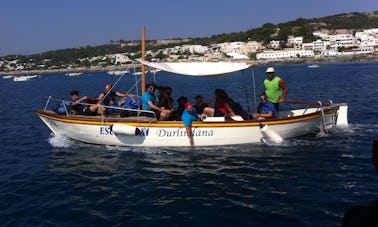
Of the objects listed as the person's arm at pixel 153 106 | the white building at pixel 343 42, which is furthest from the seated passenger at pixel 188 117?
the white building at pixel 343 42

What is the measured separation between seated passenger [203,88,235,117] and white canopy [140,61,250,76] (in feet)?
2.39

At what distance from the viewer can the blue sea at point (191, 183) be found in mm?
8289

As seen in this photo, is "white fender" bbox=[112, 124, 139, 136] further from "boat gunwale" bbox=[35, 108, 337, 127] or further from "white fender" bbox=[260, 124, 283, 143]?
"white fender" bbox=[260, 124, 283, 143]

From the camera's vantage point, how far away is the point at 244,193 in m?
9.43

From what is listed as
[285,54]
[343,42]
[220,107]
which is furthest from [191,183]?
[343,42]

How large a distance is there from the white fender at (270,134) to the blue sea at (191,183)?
28cm

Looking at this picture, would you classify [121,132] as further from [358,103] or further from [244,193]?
[358,103]

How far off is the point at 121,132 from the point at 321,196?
23.6ft

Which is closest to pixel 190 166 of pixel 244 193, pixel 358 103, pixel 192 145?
pixel 192 145

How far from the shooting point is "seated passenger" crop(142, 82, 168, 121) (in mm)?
13727

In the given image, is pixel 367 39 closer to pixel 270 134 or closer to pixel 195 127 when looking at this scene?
pixel 270 134

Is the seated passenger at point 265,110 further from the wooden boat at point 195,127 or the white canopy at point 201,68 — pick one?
the white canopy at point 201,68

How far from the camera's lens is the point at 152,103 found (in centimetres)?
1401

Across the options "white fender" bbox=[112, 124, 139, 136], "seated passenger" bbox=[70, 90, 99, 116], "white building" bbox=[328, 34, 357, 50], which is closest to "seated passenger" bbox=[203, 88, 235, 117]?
"white fender" bbox=[112, 124, 139, 136]
